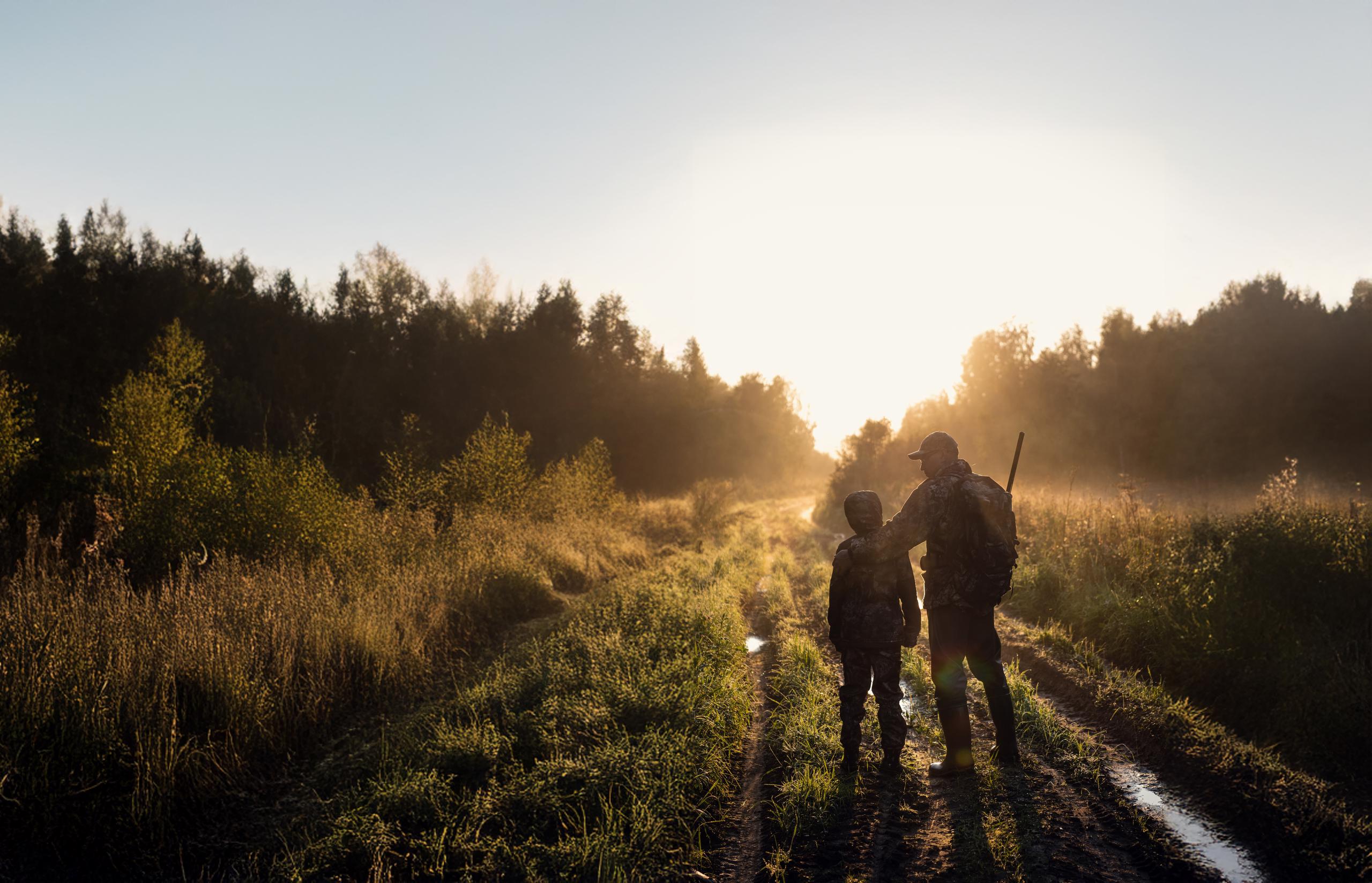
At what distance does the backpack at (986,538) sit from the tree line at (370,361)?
1165 inches

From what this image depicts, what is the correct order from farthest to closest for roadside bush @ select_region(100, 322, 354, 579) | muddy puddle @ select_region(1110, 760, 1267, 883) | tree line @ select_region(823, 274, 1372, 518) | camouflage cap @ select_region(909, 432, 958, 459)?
tree line @ select_region(823, 274, 1372, 518), roadside bush @ select_region(100, 322, 354, 579), camouflage cap @ select_region(909, 432, 958, 459), muddy puddle @ select_region(1110, 760, 1267, 883)

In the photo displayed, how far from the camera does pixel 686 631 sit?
7.79 metres

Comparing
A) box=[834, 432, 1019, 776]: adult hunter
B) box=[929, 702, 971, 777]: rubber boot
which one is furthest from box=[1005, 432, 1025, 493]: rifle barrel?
box=[929, 702, 971, 777]: rubber boot

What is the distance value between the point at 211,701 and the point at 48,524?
1146 centimetres

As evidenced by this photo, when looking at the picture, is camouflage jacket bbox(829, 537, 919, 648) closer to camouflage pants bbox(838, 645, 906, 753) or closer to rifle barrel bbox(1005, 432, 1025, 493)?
camouflage pants bbox(838, 645, 906, 753)

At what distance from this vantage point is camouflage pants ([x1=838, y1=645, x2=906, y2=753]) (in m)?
4.69

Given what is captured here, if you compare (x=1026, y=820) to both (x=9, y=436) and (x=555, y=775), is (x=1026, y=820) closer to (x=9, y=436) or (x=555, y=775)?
(x=555, y=775)

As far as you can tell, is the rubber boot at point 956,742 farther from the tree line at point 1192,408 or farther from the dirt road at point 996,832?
the tree line at point 1192,408

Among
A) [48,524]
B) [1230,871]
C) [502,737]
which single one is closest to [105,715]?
[502,737]

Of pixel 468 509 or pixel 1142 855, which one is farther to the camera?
pixel 468 509

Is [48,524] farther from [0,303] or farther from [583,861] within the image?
[0,303]

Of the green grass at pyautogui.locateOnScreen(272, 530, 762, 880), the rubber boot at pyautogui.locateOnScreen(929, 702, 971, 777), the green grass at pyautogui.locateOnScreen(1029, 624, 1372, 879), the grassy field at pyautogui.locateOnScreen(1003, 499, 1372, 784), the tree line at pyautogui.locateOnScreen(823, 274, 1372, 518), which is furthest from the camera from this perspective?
the tree line at pyautogui.locateOnScreen(823, 274, 1372, 518)

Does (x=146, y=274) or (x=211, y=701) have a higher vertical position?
(x=146, y=274)

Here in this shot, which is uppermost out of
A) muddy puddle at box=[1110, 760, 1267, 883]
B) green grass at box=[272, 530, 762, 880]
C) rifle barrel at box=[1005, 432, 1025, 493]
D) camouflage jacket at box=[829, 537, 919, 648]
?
rifle barrel at box=[1005, 432, 1025, 493]
